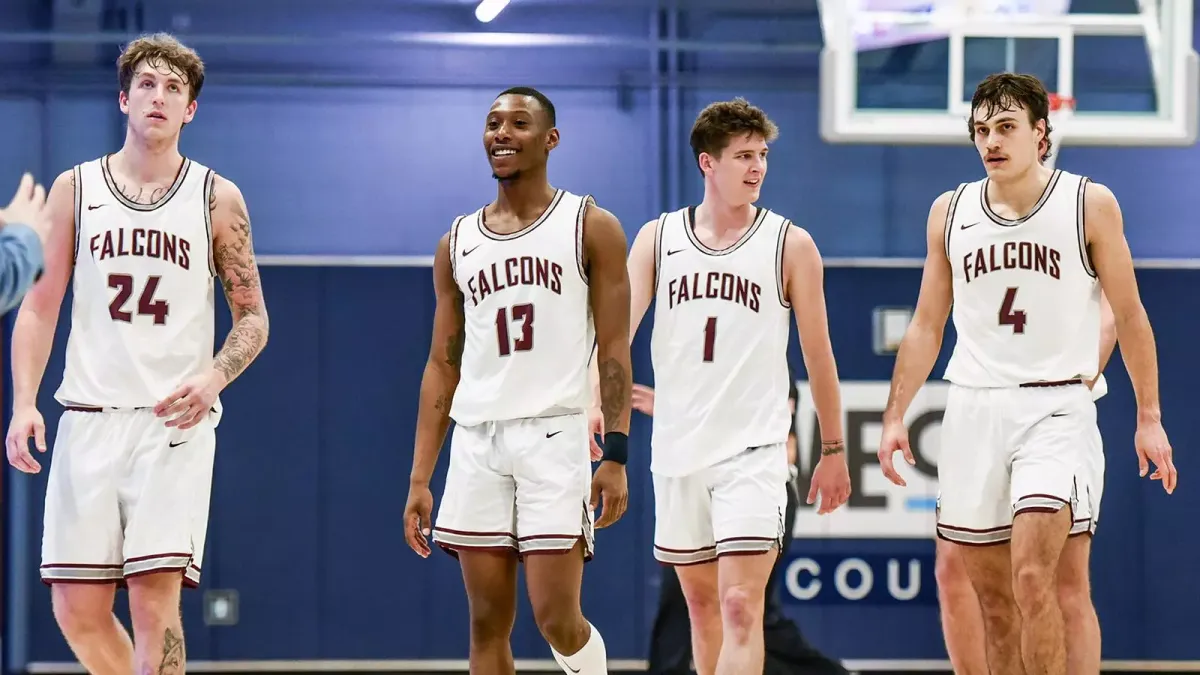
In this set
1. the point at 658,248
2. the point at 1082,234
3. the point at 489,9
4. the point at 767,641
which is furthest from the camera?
the point at 489,9

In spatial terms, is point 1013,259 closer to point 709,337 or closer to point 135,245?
point 709,337

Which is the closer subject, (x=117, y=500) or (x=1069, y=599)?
(x=117, y=500)

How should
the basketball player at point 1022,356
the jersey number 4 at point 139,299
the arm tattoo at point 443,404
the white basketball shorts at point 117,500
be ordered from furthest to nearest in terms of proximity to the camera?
1. the basketball player at point 1022,356
2. the arm tattoo at point 443,404
3. the jersey number 4 at point 139,299
4. the white basketball shorts at point 117,500

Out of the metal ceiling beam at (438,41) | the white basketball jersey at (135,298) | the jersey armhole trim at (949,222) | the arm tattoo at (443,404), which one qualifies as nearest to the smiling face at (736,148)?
the jersey armhole trim at (949,222)

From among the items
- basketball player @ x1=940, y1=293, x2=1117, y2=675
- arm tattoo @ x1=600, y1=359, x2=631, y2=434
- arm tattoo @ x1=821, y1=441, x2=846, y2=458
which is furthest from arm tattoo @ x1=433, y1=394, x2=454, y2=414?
basketball player @ x1=940, y1=293, x2=1117, y2=675

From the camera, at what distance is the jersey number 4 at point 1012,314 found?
4.91 m

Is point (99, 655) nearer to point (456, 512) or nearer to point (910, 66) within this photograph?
point (456, 512)

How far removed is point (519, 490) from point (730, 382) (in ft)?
2.86

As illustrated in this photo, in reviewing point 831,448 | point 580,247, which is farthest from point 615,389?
point 831,448

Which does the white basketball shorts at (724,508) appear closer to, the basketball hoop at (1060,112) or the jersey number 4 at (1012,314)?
the jersey number 4 at (1012,314)

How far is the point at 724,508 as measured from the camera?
193 inches

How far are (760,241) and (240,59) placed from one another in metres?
4.52

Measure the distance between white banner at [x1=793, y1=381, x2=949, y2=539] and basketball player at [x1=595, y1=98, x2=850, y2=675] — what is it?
2.62 m

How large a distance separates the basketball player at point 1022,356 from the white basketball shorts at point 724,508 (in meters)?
0.49
